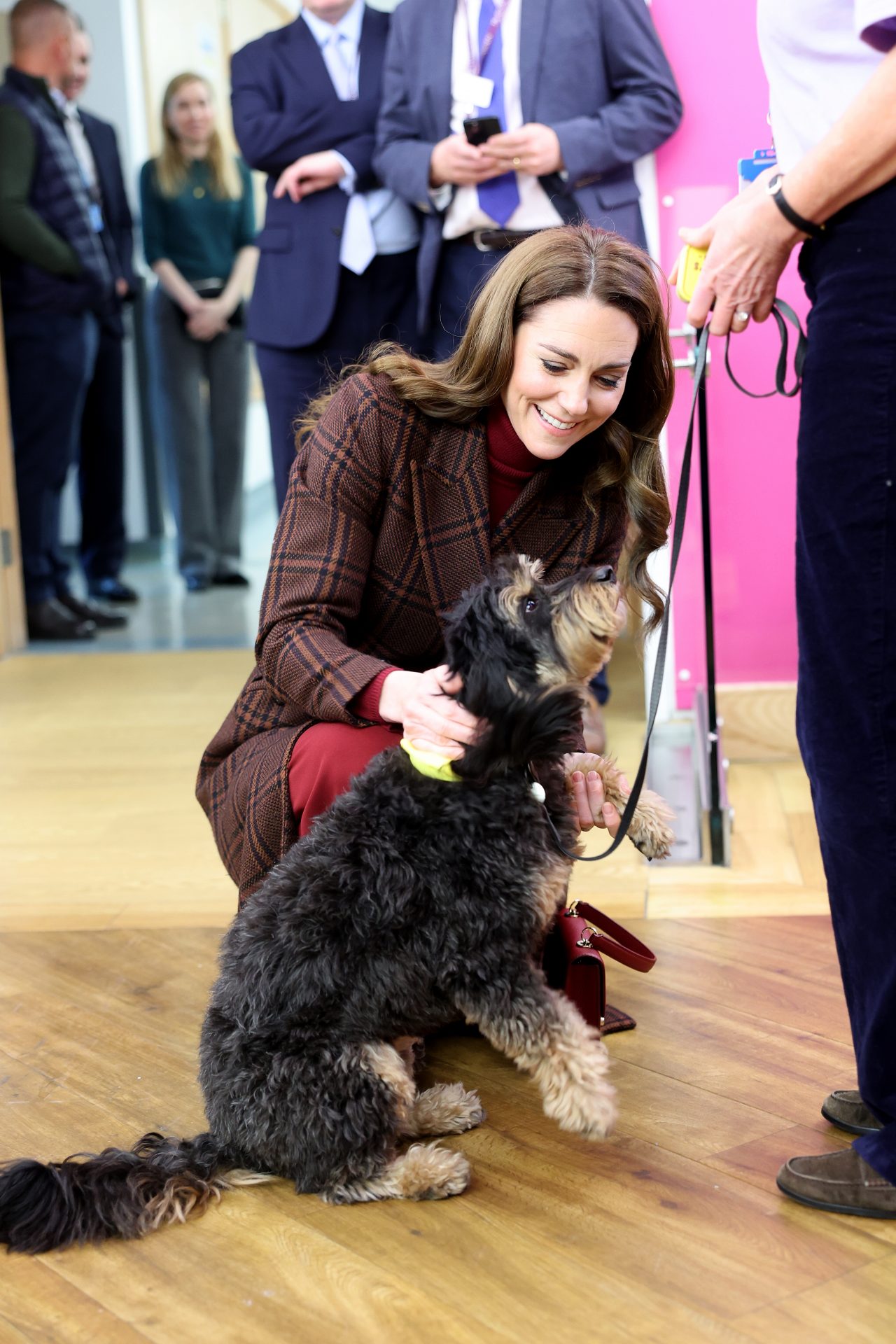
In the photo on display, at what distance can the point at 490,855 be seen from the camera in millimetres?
1652

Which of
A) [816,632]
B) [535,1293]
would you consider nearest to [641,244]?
[816,632]

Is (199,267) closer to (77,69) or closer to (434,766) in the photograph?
(77,69)

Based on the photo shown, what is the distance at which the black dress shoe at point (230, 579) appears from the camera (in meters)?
6.57

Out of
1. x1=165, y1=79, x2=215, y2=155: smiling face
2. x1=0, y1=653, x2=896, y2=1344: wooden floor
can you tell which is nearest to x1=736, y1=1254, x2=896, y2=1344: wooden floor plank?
x1=0, y1=653, x2=896, y2=1344: wooden floor

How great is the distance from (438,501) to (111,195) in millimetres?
4386

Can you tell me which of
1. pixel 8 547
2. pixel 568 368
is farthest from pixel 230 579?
pixel 568 368

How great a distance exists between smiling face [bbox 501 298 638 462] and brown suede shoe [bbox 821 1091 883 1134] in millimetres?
1025

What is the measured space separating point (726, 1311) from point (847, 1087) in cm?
56

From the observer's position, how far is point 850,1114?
1.84 metres

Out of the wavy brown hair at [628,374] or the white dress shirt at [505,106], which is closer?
the wavy brown hair at [628,374]

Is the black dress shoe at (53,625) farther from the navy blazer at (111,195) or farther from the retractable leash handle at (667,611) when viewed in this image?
the retractable leash handle at (667,611)

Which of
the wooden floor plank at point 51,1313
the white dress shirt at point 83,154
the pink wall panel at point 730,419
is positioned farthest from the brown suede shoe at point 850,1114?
the white dress shirt at point 83,154

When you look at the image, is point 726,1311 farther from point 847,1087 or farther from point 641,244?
point 641,244

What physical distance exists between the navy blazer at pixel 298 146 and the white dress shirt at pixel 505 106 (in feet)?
1.49
